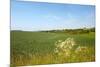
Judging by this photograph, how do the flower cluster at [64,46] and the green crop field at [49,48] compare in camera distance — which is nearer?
the green crop field at [49,48]

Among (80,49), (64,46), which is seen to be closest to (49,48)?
(64,46)

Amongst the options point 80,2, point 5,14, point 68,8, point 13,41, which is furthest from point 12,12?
point 80,2

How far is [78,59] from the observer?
2238 millimetres

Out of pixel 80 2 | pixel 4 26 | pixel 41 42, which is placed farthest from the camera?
pixel 80 2

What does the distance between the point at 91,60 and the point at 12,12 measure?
1.11m

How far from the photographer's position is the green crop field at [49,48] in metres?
2.03

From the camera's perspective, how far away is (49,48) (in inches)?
84.2

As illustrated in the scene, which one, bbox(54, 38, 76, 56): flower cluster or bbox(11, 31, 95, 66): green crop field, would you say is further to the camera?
bbox(54, 38, 76, 56): flower cluster

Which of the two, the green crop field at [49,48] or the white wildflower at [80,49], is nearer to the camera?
the green crop field at [49,48]

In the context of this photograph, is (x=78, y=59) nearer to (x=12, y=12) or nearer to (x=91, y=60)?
(x=91, y=60)

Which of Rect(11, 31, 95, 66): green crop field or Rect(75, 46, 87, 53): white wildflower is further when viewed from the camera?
Rect(75, 46, 87, 53): white wildflower

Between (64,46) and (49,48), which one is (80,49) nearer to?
(64,46)

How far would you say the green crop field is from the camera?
2.03 meters

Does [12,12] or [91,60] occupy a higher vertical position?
[12,12]
